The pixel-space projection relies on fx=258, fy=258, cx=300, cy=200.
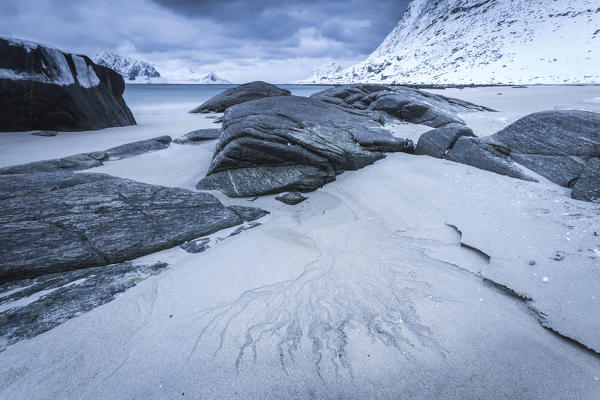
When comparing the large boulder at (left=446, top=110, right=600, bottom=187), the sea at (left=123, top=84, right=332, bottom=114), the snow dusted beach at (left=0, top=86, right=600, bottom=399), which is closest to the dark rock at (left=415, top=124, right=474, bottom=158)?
the large boulder at (left=446, top=110, right=600, bottom=187)

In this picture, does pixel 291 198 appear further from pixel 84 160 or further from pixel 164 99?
pixel 164 99

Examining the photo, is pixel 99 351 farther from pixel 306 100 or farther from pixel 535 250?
pixel 306 100

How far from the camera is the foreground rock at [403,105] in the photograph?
12821mm

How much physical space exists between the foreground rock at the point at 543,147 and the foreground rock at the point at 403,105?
5.77 meters

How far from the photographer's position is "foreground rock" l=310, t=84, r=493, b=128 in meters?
12.8

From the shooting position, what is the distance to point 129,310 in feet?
9.65

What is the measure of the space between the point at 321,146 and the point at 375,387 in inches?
208

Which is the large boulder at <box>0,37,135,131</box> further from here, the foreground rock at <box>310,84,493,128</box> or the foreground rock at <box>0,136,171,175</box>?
the foreground rock at <box>310,84,493,128</box>

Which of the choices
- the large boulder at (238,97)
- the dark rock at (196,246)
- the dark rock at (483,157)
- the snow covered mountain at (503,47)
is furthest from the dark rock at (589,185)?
the snow covered mountain at (503,47)

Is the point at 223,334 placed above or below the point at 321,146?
below

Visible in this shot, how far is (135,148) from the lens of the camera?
29.1ft

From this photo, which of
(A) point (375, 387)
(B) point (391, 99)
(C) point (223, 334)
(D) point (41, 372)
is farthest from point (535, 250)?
(B) point (391, 99)

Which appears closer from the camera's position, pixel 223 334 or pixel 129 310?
pixel 223 334

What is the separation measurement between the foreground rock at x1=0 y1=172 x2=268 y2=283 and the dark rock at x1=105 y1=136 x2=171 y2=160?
2.91 meters
